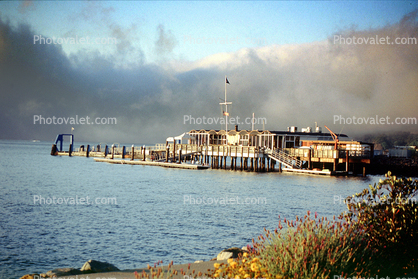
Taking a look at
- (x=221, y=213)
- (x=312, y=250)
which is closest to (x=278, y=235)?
(x=312, y=250)

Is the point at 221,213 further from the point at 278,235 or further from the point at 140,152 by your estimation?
the point at 140,152

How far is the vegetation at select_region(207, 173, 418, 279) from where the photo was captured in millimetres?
7633

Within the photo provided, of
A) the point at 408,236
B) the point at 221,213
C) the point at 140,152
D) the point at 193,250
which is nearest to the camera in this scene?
the point at 408,236

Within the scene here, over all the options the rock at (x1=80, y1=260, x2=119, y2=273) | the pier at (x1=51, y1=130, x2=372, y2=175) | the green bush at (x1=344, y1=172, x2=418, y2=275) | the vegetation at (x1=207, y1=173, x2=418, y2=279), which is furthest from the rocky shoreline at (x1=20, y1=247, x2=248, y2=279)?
the pier at (x1=51, y1=130, x2=372, y2=175)

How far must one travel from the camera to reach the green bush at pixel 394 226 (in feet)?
32.0

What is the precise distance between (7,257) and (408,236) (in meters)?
14.7

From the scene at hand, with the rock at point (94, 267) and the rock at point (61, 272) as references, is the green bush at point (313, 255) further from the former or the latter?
the rock at point (61, 272)

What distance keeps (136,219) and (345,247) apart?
16.4m

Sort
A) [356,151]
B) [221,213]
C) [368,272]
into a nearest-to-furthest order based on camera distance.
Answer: [368,272] < [221,213] < [356,151]

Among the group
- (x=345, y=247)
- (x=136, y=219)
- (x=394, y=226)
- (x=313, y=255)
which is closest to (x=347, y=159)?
(x=136, y=219)

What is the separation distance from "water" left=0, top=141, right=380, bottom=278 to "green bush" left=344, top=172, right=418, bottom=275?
24.7 feet

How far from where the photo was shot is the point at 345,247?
880cm

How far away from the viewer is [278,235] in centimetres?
848

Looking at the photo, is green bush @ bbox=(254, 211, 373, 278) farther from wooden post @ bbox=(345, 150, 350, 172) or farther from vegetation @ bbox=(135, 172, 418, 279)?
wooden post @ bbox=(345, 150, 350, 172)
